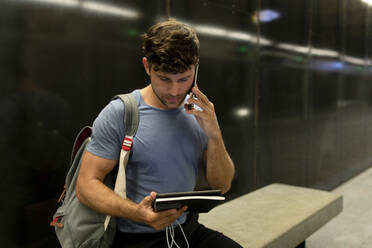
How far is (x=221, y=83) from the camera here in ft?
12.9

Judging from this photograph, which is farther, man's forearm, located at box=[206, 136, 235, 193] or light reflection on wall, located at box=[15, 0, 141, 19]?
light reflection on wall, located at box=[15, 0, 141, 19]

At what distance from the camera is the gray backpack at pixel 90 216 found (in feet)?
5.44

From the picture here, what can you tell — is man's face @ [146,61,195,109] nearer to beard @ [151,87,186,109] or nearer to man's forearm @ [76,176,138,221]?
beard @ [151,87,186,109]

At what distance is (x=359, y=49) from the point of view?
7.76m

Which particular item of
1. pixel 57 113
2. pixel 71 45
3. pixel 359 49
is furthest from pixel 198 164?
pixel 359 49

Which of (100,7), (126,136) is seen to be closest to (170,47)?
(126,136)

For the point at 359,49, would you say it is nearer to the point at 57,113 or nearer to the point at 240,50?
the point at 240,50

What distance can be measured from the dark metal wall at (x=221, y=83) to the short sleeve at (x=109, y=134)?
777 millimetres

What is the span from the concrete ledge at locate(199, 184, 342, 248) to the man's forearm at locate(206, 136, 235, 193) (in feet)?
2.44

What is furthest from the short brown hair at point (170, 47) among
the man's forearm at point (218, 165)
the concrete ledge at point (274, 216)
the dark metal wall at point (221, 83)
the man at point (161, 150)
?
the concrete ledge at point (274, 216)

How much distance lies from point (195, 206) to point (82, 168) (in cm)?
59

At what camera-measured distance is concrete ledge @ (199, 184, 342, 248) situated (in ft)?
8.76

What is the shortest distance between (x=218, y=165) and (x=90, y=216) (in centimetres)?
73

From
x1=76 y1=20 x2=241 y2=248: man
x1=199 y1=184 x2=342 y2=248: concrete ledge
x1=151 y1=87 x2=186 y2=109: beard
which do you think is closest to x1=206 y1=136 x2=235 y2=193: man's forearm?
x1=76 y1=20 x2=241 y2=248: man
